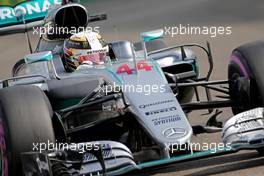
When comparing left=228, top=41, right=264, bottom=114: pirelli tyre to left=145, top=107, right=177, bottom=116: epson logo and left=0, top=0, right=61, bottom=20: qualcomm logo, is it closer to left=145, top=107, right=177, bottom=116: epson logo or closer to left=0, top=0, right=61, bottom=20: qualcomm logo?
left=145, top=107, right=177, bottom=116: epson logo

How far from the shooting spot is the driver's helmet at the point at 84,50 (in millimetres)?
7333

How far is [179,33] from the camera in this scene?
14211 millimetres

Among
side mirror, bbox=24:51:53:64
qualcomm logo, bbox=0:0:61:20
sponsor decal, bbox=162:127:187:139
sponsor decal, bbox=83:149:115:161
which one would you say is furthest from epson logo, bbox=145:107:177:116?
qualcomm logo, bbox=0:0:61:20

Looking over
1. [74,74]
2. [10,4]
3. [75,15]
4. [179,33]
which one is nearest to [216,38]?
[179,33]

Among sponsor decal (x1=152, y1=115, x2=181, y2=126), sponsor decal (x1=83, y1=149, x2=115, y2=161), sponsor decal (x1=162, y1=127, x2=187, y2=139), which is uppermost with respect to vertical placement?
sponsor decal (x1=152, y1=115, x2=181, y2=126)

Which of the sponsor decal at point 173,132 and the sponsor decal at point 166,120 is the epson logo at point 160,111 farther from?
the sponsor decal at point 173,132

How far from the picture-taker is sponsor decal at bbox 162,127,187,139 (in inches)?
220

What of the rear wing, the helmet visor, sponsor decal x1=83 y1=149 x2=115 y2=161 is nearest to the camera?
sponsor decal x1=83 y1=149 x2=115 y2=161

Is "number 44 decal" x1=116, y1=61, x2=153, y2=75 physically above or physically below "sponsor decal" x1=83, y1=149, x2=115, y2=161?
above

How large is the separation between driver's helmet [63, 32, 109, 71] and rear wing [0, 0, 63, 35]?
2172 millimetres

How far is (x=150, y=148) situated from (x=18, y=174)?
102cm

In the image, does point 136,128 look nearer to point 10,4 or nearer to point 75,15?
point 75,15

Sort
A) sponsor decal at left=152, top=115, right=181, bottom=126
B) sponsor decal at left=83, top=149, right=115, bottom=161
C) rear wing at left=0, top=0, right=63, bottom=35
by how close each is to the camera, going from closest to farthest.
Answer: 1. sponsor decal at left=83, top=149, right=115, bottom=161
2. sponsor decal at left=152, top=115, right=181, bottom=126
3. rear wing at left=0, top=0, right=63, bottom=35

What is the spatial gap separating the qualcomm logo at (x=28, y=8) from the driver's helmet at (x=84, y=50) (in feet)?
8.15
